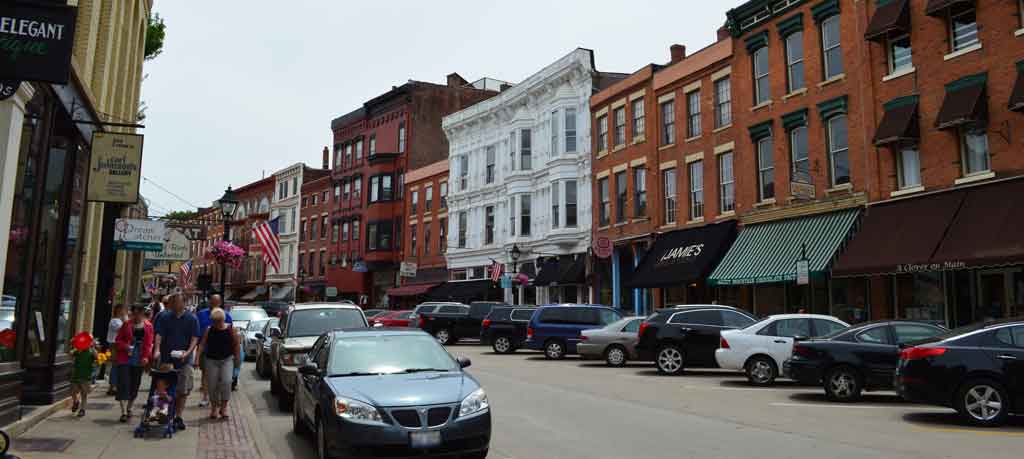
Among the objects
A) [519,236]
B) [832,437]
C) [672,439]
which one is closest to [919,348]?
[832,437]

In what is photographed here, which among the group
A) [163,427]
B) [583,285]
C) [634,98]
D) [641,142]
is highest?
[634,98]

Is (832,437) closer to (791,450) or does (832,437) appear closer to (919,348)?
(791,450)

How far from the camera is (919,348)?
11.3 m

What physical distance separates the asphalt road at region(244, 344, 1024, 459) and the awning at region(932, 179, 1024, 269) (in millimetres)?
4495

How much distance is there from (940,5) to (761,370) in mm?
10874

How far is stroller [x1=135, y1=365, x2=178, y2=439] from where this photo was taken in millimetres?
10250

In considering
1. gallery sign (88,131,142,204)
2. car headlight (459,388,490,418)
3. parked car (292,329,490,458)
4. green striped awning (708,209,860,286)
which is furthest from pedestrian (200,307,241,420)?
green striped awning (708,209,860,286)

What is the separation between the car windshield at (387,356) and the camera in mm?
8723

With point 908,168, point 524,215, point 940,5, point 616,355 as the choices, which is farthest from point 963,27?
point 524,215

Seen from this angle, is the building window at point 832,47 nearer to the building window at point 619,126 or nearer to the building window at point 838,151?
the building window at point 838,151

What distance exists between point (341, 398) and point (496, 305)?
822 inches

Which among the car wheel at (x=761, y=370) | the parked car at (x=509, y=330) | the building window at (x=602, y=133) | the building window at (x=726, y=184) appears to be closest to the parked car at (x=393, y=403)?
the car wheel at (x=761, y=370)

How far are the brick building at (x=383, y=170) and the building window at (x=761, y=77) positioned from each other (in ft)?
102

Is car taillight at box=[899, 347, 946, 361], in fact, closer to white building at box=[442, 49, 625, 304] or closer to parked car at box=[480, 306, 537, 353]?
parked car at box=[480, 306, 537, 353]
